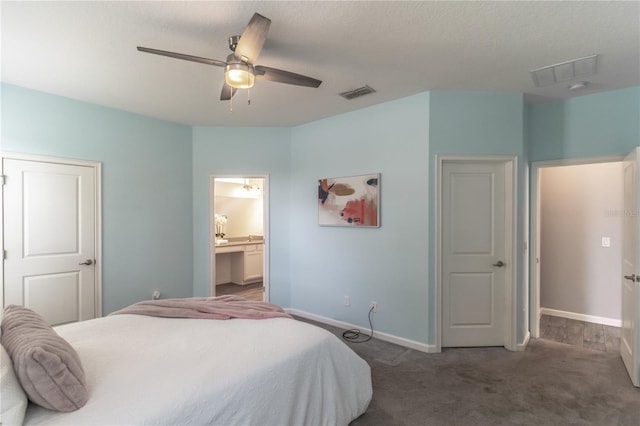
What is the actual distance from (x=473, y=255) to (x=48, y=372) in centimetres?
341

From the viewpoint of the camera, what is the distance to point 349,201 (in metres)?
3.86

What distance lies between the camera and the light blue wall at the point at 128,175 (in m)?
3.16

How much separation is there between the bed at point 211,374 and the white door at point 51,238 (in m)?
1.58

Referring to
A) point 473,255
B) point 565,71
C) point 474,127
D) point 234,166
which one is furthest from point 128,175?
point 565,71

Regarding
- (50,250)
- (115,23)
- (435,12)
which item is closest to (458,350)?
(435,12)

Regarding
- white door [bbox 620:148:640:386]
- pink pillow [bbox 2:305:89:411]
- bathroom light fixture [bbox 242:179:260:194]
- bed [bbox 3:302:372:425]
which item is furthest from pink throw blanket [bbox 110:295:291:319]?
bathroom light fixture [bbox 242:179:260:194]

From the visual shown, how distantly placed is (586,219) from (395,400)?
3721mm

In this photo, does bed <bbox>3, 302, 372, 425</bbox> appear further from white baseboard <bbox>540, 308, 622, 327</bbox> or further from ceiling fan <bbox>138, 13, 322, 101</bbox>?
white baseboard <bbox>540, 308, 622, 327</bbox>

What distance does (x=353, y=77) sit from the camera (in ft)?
9.44

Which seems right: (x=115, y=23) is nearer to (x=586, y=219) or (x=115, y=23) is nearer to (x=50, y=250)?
(x=50, y=250)

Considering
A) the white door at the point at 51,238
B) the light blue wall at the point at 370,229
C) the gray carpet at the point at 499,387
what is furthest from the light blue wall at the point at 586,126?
the white door at the point at 51,238

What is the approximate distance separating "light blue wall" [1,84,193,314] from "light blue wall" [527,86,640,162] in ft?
14.3

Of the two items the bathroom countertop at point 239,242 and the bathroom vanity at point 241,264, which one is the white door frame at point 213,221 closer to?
the bathroom countertop at point 239,242

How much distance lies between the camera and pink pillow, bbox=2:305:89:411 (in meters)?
1.22
